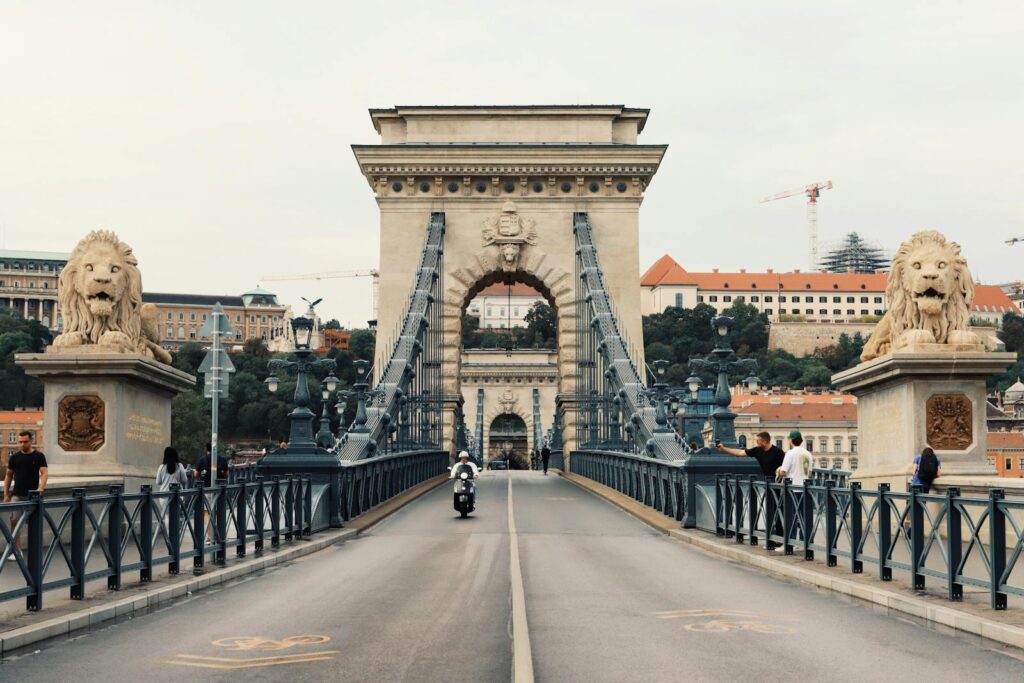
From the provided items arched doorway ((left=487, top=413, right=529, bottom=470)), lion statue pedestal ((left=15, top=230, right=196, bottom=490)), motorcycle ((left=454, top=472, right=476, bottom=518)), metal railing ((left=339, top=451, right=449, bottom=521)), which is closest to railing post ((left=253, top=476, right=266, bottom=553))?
lion statue pedestal ((left=15, top=230, right=196, bottom=490))

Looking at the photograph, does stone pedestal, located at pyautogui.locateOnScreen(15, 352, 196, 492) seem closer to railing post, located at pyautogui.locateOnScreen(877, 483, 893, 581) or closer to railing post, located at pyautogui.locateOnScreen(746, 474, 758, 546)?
railing post, located at pyautogui.locateOnScreen(746, 474, 758, 546)

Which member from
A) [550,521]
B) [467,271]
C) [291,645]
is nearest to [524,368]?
[467,271]

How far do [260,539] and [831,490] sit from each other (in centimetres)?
841

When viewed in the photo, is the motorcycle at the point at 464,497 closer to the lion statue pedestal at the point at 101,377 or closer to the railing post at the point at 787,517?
the lion statue pedestal at the point at 101,377

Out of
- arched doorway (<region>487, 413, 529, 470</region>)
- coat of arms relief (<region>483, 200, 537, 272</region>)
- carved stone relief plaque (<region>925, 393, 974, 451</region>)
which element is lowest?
arched doorway (<region>487, 413, 529, 470</region>)

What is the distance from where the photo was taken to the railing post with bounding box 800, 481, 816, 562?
56.9 ft

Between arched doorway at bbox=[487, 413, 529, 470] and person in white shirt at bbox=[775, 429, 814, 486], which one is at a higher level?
person in white shirt at bbox=[775, 429, 814, 486]

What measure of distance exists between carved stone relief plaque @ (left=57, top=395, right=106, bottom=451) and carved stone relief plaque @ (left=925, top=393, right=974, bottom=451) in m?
12.3

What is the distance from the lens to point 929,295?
66.7 feet

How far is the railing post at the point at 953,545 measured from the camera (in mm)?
12586

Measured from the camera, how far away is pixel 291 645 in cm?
1090

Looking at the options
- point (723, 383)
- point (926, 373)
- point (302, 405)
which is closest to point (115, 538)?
point (302, 405)

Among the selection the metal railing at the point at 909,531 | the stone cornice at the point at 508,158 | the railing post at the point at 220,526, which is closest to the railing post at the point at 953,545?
the metal railing at the point at 909,531

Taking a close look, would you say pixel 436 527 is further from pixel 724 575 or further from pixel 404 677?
pixel 404 677
